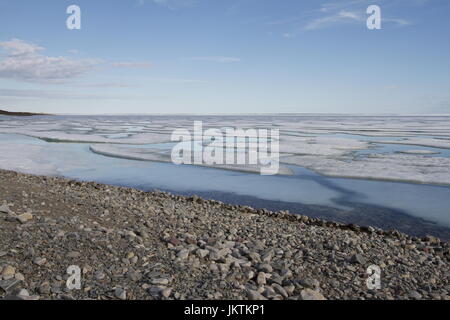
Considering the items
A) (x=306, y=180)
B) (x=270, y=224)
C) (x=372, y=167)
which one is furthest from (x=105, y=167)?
(x=372, y=167)

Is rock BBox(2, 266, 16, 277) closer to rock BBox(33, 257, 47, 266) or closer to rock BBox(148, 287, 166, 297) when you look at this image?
rock BBox(33, 257, 47, 266)

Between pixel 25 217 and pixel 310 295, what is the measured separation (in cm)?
340

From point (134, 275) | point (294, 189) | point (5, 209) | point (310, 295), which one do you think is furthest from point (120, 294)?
point (294, 189)

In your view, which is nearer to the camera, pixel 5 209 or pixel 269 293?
pixel 269 293

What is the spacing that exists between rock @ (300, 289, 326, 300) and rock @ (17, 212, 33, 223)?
10.7 feet

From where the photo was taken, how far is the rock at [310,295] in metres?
3.09

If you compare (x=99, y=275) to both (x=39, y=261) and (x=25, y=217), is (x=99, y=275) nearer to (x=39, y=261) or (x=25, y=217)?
(x=39, y=261)

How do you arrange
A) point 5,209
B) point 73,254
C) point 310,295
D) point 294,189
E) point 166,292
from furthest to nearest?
point 294,189, point 5,209, point 73,254, point 310,295, point 166,292

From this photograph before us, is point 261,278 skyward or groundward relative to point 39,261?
groundward

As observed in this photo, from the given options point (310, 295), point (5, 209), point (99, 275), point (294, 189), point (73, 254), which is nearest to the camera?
point (310, 295)

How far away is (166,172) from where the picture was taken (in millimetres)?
10227

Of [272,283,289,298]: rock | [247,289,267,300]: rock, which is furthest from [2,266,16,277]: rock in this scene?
[272,283,289,298]: rock

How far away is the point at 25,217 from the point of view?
4.26 m

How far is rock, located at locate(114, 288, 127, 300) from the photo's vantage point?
2.96 m
